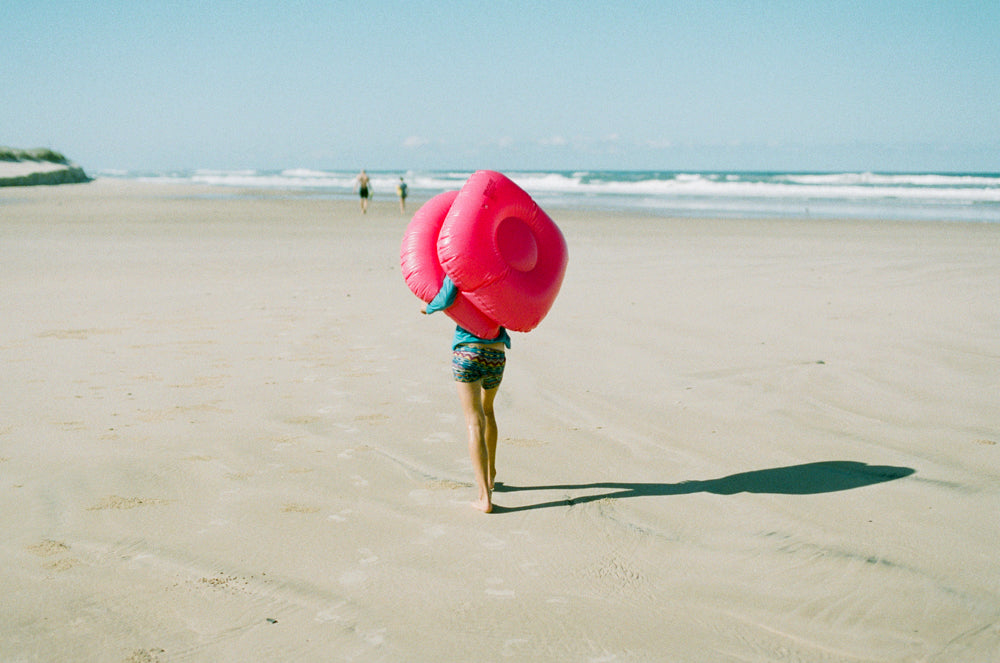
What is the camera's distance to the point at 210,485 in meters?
4.43

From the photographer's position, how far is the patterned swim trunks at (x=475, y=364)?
4.31 meters

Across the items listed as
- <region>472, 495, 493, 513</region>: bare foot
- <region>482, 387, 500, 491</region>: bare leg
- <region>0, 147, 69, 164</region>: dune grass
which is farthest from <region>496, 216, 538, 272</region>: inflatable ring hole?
<region>0, 147, 69, 164</region>: dune grass

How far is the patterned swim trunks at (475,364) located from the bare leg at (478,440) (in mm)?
42

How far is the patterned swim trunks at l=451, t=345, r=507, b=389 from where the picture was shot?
14.1 ft

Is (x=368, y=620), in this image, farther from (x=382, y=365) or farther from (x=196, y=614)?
(x=382, y=365)

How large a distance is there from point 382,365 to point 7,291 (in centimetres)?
600

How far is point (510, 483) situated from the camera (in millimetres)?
4668

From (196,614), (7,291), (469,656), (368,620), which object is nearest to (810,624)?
(469,656)

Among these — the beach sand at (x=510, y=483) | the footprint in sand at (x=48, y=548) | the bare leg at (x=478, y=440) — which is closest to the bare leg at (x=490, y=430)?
the bare leg at (x=478, y=440)

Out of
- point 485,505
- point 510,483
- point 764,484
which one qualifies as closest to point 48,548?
point 485,505

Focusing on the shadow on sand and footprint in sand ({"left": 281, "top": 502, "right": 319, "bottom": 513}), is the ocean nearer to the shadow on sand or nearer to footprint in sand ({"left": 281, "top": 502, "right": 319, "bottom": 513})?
the shadow on sand

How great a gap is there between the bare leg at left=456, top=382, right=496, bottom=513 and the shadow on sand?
0.20 metres

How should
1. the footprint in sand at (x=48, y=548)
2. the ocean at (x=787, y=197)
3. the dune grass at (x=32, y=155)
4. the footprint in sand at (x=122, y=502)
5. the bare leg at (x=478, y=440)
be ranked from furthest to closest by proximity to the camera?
the dune grass at (x=32, y=155) < the ocean at (x=787, y=197) < the bare leg at (x=478, y=440) < the footprint in sand at (x=122, y=502) < the footprint in sand at (x=48, y=548)

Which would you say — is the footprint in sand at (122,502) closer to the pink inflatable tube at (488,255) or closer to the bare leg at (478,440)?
the bare leg at (478,440)
